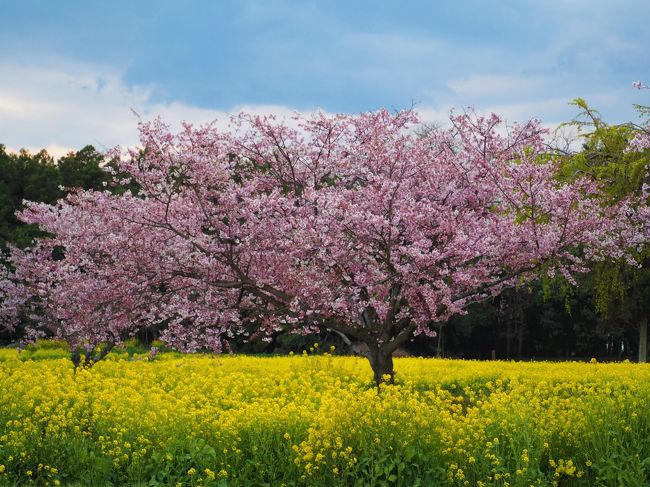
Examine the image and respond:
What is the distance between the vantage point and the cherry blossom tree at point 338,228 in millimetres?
10438

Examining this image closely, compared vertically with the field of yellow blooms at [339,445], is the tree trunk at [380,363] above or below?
above

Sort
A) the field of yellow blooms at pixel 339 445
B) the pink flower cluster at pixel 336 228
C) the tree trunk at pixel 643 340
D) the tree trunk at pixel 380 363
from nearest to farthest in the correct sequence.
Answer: the field of yellow blooms at pixel 339 445, the pink flower cluster at pixel 336 228, the tree trunk at pixel 380 363, the tree trunk at pixel 643 340

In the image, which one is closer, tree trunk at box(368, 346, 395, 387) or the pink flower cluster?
the pink flower cluster

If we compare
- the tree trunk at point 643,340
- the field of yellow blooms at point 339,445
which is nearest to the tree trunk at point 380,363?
the field of yellow blooms at point 339,445

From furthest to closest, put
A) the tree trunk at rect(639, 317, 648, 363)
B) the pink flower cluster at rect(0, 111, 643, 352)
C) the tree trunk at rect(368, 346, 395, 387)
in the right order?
the tree trunk at rect(639, 317, 648, 363) → the tree trunk at rect(368, 346, 395, 387) → the pink flower cluster at rect(0, 111, 643, 352)

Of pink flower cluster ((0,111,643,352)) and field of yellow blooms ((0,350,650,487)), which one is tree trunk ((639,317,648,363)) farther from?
field of yellow blooms ((0,350,650,487))

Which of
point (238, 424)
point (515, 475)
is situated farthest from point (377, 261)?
point (515, 475)

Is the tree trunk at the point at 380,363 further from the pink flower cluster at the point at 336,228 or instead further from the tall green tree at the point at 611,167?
the tall green tree at the point at 611,167

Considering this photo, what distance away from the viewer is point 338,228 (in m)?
10.3

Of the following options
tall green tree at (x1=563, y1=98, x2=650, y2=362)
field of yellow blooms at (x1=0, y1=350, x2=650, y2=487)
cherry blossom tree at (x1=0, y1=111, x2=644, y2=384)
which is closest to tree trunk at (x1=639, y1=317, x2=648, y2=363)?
tall green tree at (x1=563, y1=98, x2=650, y2=362)

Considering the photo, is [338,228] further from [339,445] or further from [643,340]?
[643,340]

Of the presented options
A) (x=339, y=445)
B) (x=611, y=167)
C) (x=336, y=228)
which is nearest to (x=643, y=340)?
(x=611, y=167)

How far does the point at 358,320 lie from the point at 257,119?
13.0 feet

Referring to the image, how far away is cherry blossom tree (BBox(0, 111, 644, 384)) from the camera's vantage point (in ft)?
34.2
